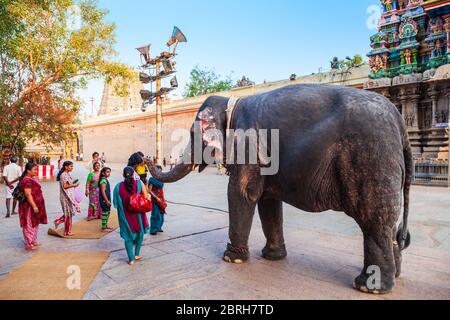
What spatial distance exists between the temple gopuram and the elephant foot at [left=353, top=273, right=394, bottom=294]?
→ 11936mm

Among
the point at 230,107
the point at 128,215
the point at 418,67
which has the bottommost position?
the point at 128,215

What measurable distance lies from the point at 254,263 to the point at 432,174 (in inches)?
436

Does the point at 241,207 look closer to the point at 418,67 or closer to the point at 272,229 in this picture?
the point at 272,229

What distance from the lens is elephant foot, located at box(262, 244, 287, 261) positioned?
156 inches

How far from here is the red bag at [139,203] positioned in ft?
12.5

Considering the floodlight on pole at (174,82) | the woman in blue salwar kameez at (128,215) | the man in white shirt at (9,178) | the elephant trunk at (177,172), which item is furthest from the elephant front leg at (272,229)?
the floodlight on pole at (174,82)

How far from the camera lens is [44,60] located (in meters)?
14.6

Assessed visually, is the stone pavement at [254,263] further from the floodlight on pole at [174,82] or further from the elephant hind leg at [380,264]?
the floodlight on pole at [174,82]

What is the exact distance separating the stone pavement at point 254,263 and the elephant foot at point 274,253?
90 mm

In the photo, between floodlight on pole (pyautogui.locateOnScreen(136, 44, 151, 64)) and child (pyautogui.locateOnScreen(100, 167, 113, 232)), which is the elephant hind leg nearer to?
child (pyautogui.locateOnScreen(100, 167, 113, 232))

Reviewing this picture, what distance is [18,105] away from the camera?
593 inches

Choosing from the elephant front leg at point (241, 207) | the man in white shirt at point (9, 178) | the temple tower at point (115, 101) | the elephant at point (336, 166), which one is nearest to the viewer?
the elephant at point (336, 166)

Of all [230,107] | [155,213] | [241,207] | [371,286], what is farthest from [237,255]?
[155,213]
